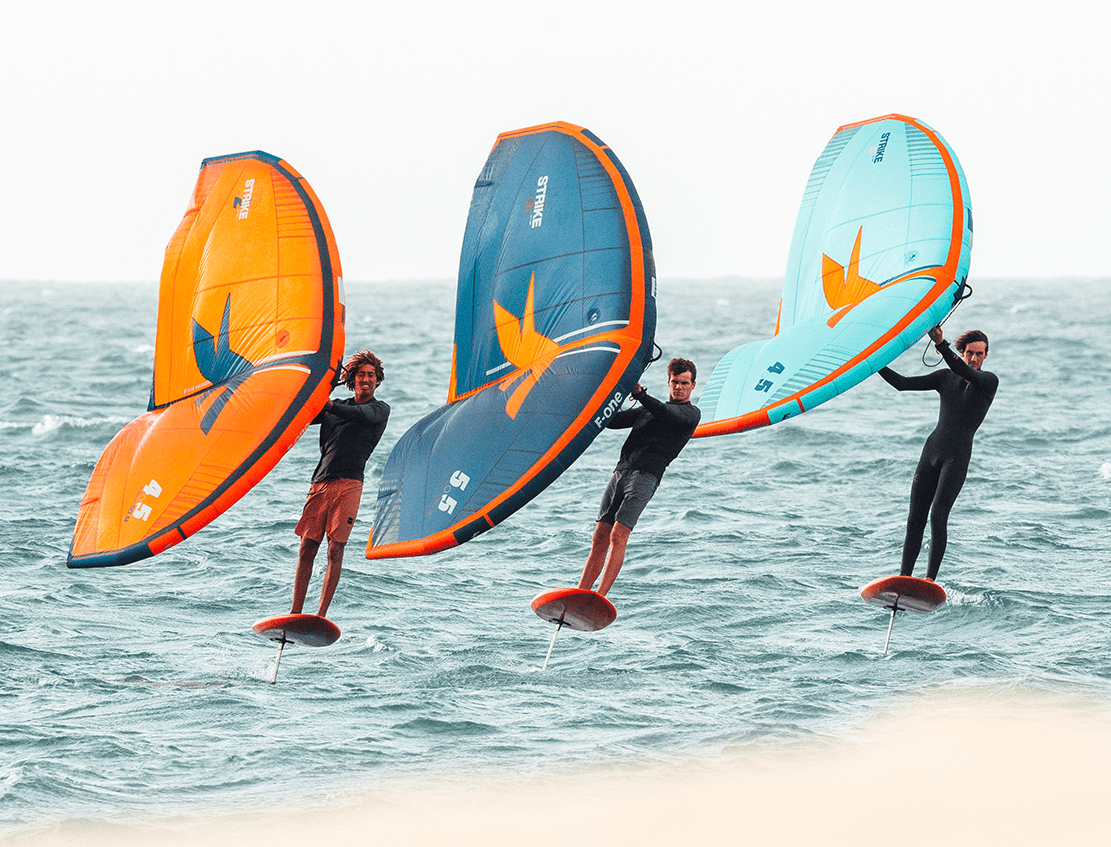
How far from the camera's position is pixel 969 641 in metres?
16.8

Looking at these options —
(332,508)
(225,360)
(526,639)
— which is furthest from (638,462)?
(526,639)

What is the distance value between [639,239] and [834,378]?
78.2 inches

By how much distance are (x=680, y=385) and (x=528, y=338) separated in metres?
1.21

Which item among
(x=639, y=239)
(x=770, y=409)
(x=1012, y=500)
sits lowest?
(x=1012, y=500)

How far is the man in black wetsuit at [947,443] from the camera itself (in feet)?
36.9

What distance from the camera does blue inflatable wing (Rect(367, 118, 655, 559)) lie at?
9.48 metres

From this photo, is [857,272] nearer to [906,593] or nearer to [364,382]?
[906,593]

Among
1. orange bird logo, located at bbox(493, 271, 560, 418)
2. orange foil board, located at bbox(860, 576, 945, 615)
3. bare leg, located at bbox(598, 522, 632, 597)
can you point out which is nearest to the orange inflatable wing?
orange bird logo, located at bbox(493, 271, 560, 418)

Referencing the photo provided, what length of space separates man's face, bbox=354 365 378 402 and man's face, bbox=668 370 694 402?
2.23 metres

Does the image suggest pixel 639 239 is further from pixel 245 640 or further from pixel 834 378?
pixel 245 640

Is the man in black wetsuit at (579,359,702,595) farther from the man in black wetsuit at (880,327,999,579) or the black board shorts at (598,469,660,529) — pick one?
the man in black wetsuit at (880,327,999,579)

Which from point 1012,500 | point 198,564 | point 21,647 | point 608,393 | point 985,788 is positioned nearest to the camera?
point 608,393

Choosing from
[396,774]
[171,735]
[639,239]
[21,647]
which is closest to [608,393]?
[639,239]

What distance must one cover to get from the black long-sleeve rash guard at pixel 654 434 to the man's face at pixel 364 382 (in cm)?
184
